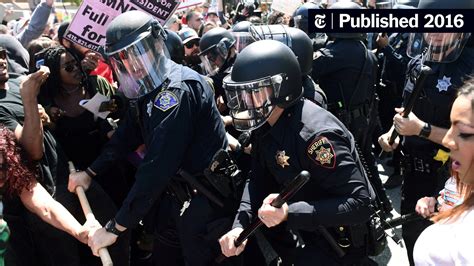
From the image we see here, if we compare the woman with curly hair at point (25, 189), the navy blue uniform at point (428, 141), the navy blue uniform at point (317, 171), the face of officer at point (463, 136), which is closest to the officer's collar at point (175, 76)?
the navy blue uniform at point (317, 171)

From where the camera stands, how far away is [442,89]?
9.01 ft

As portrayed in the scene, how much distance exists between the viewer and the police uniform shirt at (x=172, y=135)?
2.32m

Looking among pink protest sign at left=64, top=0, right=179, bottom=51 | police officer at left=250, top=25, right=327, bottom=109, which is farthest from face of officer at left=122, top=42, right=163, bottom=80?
pink protest sign at left=64, top=0, right=179, bottom=51

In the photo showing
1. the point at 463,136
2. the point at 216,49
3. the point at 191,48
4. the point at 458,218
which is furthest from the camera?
the point at 191,48

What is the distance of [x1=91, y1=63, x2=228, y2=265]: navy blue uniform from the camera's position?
2324 mm

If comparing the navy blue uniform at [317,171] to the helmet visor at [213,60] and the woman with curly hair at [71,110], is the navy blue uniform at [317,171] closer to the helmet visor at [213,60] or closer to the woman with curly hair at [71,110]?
the woman with curly hair at [71,110]

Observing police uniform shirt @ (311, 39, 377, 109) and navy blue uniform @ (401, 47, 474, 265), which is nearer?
navy blue uniform @ (401, 47, 474, 265)

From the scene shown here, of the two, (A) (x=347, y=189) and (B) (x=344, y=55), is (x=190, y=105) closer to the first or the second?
(A) (x=347, y=189)

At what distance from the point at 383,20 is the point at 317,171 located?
3403 millimetres

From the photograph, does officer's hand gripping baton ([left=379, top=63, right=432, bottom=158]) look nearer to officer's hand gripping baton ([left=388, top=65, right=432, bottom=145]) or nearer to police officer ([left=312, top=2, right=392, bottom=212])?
officer's hand gripping baton ([left=388, top=65, right=432, bottom=145])

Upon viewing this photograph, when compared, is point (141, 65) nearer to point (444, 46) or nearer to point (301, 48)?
point (301, 48)

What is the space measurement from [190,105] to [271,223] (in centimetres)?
76

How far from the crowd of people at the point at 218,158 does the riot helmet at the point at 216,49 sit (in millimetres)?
717

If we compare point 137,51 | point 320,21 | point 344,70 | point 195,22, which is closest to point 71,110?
point 137,51
